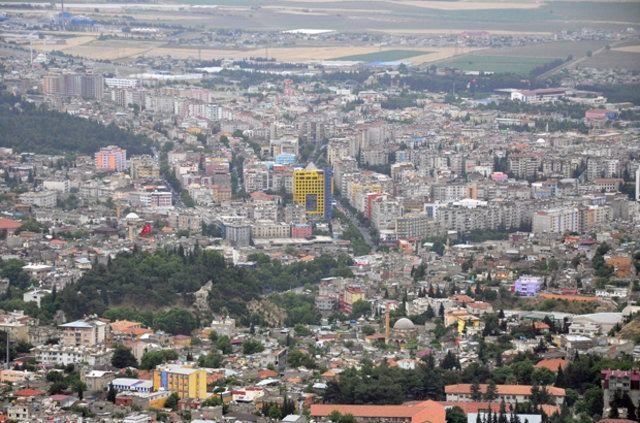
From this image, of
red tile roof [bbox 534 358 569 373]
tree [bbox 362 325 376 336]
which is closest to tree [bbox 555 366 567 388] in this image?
red tile roof [bbox 534 358 569 373]

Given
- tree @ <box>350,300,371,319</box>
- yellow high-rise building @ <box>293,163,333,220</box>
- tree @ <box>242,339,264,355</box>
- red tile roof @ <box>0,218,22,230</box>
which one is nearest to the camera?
tree @ <box>242,339,264,355</box>

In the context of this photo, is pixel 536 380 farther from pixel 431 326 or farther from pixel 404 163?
pixel 404 163

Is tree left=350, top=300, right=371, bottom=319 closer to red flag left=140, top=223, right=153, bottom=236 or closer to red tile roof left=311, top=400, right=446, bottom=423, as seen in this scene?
red flag left=140, top=223, right=153, bottom=236

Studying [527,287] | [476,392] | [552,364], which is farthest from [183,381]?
[527,287]

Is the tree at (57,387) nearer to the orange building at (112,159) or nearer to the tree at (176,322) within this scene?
the tree at (176,322)

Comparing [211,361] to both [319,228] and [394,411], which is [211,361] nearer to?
[394,411]
